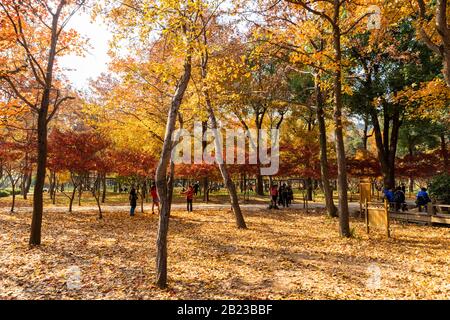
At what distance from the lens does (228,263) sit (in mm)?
8359

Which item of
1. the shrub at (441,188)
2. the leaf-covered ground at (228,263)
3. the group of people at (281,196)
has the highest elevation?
the shrub at (441,188)

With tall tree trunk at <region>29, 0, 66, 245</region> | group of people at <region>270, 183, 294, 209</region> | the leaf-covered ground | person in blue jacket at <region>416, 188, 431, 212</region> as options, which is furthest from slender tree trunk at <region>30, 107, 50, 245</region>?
person in blue jacket at <region>416, 188, 431, 212</region>

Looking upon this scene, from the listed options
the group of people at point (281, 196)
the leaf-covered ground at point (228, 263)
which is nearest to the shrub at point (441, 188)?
the leaf-covered ground at point (228, 263)

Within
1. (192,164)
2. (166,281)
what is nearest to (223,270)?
(166,281)

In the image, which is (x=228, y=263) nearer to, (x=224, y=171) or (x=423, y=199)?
(x=224, y=171)

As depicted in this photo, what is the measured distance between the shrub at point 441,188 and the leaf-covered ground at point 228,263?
9.70 ft

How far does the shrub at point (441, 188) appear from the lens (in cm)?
1543

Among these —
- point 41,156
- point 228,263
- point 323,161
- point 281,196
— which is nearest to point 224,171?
point 228,263

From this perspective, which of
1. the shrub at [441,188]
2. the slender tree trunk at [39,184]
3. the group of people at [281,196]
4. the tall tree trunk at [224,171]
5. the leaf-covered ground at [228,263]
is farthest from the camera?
the group of people at [281,196]

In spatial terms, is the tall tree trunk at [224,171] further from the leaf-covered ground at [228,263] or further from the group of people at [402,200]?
the group of people at [402,200]

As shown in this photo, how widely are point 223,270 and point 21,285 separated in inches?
182

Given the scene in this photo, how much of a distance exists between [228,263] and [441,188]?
1379 cm

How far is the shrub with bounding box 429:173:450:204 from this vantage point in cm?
1543

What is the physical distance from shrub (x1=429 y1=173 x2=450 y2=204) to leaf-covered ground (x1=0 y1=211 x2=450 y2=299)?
2.96 meters
